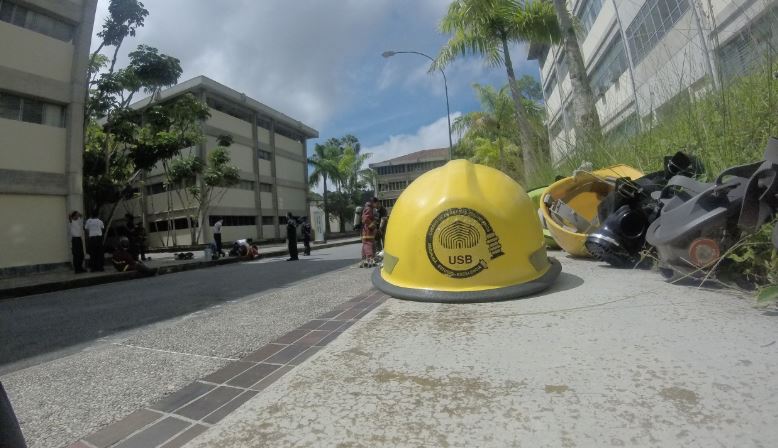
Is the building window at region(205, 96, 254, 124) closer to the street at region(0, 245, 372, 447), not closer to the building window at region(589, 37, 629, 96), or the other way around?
the building window at region(589, 37, 629, 96)

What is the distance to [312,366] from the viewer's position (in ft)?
5.65

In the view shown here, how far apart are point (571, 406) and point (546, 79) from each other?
31.1m

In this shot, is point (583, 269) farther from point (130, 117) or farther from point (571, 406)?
point (130, 117)

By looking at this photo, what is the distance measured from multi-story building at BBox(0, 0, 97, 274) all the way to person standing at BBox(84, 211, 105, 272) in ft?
8.41

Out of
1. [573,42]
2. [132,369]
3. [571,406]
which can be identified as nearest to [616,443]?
[571,406]

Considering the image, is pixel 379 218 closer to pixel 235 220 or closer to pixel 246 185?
pixel 235 220

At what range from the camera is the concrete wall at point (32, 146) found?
36.3 feet

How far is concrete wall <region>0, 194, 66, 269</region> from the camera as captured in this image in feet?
36.0

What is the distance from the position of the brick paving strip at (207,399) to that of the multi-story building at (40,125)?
1336 cm

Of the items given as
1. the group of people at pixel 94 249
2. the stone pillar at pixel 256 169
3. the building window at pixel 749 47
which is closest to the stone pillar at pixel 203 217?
the stone pillar at pixel 256 169

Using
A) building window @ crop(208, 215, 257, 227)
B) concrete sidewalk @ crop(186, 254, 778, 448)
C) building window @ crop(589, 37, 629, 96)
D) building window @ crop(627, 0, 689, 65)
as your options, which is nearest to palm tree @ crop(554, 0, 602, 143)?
building window @ crop(627, 0, 689, 65)

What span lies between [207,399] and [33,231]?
46.0ft

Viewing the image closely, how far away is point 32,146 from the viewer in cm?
1166

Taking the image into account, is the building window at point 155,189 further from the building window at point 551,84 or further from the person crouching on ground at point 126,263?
the building window at point 551,84
